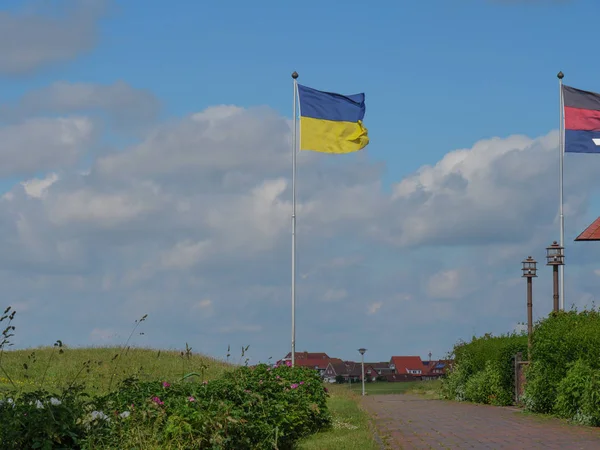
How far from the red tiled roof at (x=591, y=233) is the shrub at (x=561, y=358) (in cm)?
832

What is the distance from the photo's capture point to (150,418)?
8859mm

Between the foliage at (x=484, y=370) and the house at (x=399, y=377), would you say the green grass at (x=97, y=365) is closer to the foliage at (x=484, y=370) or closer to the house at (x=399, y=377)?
the foliage at (x=484, y=370)

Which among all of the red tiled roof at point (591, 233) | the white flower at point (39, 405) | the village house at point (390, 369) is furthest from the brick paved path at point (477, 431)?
the village house at point (390, 369)

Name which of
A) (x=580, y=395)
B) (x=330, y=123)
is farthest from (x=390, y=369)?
(x=580, y=395)

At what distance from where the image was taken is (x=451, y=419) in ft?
60.0

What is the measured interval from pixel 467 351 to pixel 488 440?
45.8ft

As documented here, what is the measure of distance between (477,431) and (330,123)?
10032 mm

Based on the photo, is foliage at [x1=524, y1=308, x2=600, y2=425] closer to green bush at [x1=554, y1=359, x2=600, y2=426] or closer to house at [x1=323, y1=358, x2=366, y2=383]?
green bush at [x1=554, y1=359, x2=600, y2=426]

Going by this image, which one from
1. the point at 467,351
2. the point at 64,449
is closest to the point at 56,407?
the point at 64,449

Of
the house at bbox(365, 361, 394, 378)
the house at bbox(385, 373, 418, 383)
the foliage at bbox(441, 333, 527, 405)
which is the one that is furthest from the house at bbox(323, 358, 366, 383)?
the foliage at bbox(441, 333, 527, 405)

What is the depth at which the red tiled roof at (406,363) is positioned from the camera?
73000 millimetres

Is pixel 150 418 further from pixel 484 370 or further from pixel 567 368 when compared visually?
pixel 484 370

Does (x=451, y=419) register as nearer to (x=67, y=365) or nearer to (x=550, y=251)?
(x=550, y=251)

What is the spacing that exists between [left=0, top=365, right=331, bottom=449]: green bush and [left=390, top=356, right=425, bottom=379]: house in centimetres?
6341
